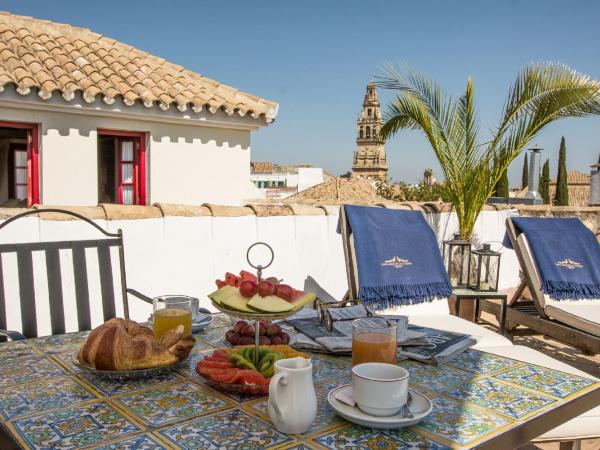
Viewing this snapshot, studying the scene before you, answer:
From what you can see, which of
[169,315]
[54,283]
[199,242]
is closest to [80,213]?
[199,242]

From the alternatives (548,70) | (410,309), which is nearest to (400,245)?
(410,309)

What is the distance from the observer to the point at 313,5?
61.5ft

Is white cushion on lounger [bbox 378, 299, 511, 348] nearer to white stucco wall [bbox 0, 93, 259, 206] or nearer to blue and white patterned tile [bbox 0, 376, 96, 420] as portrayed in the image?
blue and white patterned tile [bbox 0, 376, 96, 420]

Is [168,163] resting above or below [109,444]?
above

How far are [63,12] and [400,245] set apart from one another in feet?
51.0

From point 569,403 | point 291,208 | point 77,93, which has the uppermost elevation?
point 77,93

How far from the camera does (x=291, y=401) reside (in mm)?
1279

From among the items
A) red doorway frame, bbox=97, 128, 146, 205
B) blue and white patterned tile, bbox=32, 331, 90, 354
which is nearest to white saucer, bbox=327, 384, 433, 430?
blue and white patterned tile, bbox=32, 331, 90, 354

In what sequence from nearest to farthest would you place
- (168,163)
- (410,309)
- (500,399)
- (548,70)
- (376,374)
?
(376,374)
(500,399)
(410,309)
(548,70)
(168,163)

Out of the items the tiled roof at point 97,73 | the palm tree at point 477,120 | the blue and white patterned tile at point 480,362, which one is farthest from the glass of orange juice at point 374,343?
the tiled roof at point 97,73

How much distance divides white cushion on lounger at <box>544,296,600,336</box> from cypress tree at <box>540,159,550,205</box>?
2489 centimetres

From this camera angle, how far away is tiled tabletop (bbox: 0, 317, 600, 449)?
1.26m

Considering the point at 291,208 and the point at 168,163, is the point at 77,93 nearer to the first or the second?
the point at 168,163

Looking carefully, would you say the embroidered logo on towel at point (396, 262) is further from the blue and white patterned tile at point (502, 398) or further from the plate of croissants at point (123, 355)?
the plate of croissants at point (123, 355)
